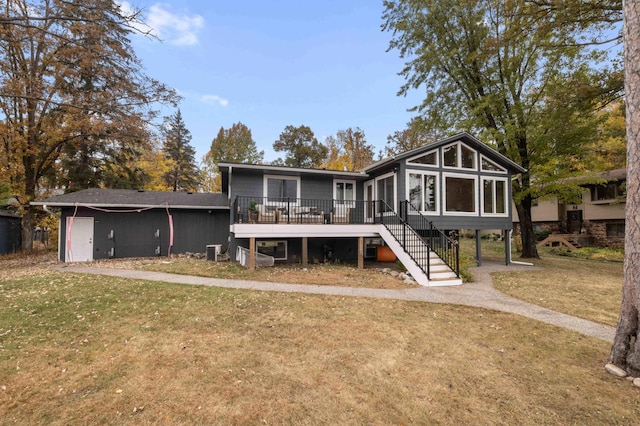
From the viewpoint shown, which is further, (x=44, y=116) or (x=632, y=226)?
(x=44, y=116)

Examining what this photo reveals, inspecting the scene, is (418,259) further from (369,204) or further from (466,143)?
(466,143)

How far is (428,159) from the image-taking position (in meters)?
12.3

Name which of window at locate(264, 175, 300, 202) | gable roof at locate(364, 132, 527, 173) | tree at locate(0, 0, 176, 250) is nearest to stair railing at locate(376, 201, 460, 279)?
gable roof at locate(364, 132, 527, 173)

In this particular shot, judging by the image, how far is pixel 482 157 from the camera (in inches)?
525

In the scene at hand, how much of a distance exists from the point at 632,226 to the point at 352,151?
94.5 ft

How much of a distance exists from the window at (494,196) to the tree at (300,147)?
21144 mm

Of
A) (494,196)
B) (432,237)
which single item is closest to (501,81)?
(494,196)

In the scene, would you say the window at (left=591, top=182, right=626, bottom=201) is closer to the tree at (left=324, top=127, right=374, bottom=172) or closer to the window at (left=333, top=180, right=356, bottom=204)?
the tree at (left=324, top=127, right=374, bottom=172)

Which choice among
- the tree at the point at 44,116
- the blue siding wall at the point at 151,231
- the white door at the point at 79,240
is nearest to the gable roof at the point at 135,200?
the blue siding wall at the point at 151,231

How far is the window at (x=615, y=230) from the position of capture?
68.9ft

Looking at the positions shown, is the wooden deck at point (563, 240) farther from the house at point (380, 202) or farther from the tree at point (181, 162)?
the tree at point (181, 162)

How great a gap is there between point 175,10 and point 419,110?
45.5ft

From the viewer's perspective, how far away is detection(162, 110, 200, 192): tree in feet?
104

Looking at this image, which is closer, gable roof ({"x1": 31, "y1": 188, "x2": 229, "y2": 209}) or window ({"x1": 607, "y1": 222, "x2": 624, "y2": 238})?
gable roof ({"x1": 31, "y1": 188, "x2": 229, "y2": 209})
